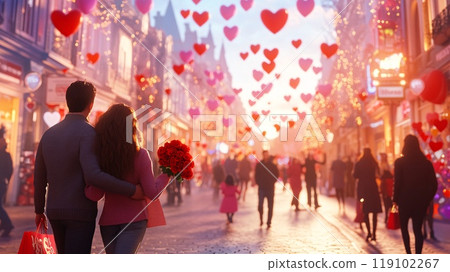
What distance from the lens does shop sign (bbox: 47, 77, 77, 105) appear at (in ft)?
54.0

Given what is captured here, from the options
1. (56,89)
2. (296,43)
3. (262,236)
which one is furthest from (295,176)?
(56,89)

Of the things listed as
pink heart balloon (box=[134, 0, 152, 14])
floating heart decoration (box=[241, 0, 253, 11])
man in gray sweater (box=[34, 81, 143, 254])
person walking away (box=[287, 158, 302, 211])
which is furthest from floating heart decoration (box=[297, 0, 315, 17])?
man in gray sweater (box=[34, 81, 143, 254])

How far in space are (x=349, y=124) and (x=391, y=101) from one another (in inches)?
435

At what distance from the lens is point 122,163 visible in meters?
3.19

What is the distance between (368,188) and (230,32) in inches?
249

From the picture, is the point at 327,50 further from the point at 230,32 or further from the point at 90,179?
the point at 90,179

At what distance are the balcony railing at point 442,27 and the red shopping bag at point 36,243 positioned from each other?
12.2 meters

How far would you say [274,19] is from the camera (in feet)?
33.6

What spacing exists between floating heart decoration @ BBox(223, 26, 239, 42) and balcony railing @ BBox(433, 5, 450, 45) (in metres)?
5.68

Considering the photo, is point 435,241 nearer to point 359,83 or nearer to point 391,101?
point 391,101

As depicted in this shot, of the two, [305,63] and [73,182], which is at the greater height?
[305,63]

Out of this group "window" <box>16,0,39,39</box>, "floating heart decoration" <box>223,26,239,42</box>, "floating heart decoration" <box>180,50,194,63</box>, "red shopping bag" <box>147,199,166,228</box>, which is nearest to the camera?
"red shopping bag" <box>147,199,166,228</box>

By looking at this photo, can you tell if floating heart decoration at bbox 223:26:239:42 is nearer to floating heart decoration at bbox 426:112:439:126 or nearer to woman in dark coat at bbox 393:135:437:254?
floating heart decoration at bbox 426:112:439:126
